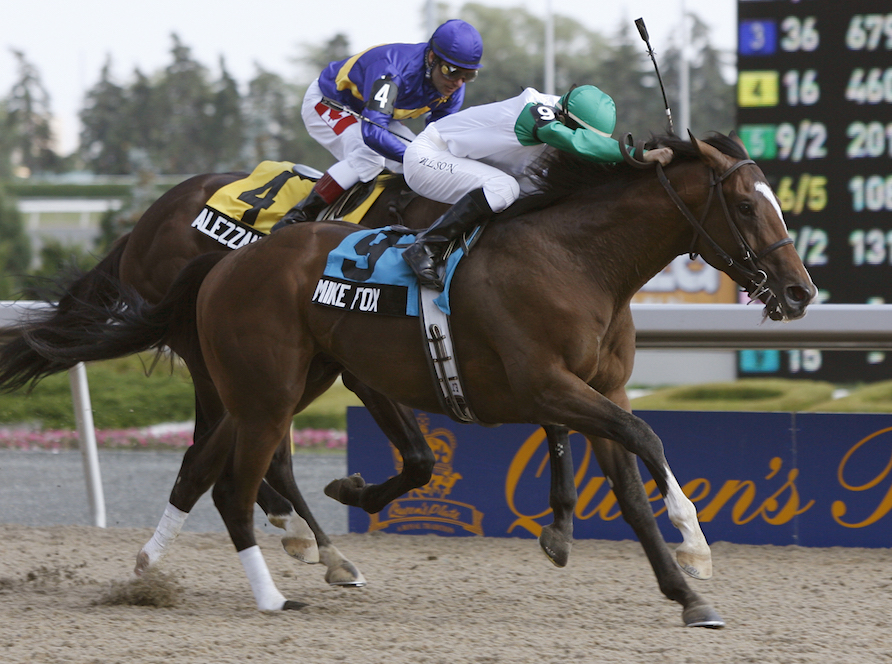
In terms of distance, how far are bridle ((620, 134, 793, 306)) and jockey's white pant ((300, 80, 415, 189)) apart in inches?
62.7

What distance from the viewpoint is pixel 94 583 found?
4.46 m

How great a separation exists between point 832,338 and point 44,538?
4.00 m

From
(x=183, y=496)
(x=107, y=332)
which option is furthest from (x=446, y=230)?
(x=107, y=332)

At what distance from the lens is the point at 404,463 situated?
176 inches

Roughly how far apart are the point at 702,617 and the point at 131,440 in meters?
6.79

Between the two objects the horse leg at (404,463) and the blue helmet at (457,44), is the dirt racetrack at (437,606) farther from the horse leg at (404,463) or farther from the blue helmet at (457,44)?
the blue helmet at (457,44)

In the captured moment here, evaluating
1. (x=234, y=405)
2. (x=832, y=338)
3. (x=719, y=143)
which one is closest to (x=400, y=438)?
(x=234, y=405)

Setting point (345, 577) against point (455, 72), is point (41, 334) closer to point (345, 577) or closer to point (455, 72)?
point (345, 577)

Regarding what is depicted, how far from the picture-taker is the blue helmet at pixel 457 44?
4559 mm

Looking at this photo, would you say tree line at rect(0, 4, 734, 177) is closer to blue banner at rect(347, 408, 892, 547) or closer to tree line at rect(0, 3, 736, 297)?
tree line at rect(0, 3, 736, 297)

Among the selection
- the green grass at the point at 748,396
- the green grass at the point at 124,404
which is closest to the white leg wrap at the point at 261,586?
the green grass at the point at 748,396

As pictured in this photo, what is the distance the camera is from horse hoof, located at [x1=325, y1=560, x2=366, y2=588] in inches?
173

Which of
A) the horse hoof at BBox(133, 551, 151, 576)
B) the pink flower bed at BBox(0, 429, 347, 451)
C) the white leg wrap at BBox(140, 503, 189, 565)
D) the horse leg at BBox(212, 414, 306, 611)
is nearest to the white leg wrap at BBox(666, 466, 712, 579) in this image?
the horse leg at BBox(212, 414, 306, 611)

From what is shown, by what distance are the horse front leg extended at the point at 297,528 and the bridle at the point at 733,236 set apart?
1960 mm
